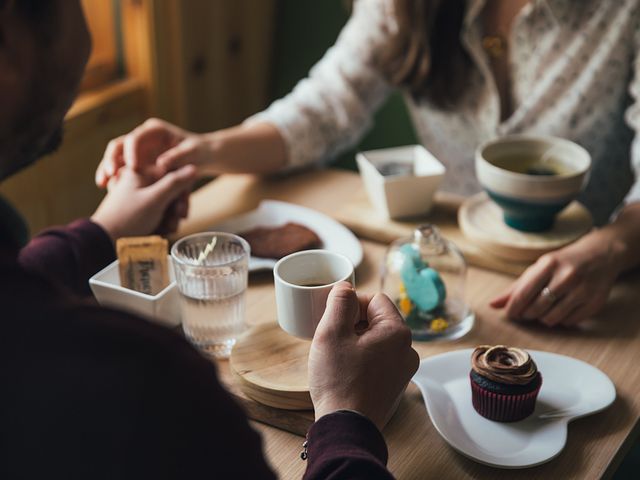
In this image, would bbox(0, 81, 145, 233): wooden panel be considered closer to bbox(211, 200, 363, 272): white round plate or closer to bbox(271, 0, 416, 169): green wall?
bbox(271, 0, 416, 169): green wall

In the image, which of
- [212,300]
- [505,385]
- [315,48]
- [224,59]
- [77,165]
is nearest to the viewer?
[505,385]

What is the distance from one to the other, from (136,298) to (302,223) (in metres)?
0.40

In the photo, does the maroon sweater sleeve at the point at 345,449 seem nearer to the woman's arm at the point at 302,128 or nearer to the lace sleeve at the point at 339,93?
the woman's arm at the point at 302,128

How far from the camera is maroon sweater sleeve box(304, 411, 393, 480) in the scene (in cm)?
78

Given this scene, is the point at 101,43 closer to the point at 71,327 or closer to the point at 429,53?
the point at 429,53

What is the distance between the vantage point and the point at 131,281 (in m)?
1.16

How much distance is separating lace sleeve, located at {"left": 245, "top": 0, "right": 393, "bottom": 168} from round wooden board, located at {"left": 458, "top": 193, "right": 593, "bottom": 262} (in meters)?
0.36

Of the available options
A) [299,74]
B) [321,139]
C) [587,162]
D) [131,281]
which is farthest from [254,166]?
[299,74]

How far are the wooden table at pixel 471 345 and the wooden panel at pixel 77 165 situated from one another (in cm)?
64

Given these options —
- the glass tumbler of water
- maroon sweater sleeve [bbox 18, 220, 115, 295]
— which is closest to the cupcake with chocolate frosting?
the glass tumbler of water

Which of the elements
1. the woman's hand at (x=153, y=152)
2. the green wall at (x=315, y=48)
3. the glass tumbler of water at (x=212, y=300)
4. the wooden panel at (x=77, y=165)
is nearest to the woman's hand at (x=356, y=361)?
the glass tumbler of water at (x=212, y=300)

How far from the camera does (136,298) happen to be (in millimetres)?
1115

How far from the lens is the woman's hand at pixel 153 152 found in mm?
1474

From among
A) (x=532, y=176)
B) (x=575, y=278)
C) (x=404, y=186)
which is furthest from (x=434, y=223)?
(x=575, y=278)
